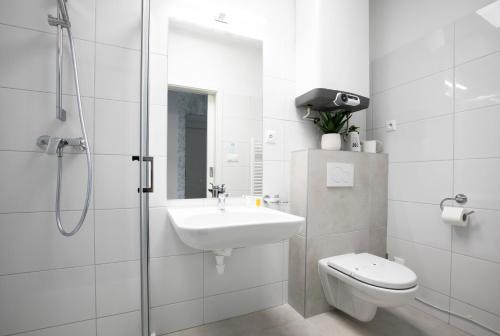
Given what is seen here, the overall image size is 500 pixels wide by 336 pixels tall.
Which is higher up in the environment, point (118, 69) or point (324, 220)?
point (118, 69)

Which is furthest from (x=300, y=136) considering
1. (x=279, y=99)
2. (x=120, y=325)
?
(x=120, y=325)

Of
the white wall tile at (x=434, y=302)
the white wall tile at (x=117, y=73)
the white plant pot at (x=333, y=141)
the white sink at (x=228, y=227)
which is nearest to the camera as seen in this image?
the white sink at (x=228, y=227)

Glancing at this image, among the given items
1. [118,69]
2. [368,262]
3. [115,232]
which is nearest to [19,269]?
[115,232]

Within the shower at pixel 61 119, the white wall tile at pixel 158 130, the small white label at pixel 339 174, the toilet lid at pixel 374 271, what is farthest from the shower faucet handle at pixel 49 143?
the toilet lid at pixel 374 271

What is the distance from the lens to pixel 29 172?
3.51ft

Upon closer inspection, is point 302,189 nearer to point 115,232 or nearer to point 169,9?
point 115,232

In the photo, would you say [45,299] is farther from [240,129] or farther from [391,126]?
[391,126]

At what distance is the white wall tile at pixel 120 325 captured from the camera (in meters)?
1.23

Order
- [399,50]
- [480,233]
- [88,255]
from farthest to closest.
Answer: [399,50]
[480,233]
[88,255]

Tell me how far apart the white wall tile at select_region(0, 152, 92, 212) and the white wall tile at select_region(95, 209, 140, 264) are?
14 centimetres

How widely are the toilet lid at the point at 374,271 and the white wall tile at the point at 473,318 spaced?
49cm

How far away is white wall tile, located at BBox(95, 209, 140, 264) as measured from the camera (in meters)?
1.21

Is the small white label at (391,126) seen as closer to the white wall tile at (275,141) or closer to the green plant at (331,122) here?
the green plant at (331,122)

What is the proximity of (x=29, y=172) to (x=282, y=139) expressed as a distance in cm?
145
